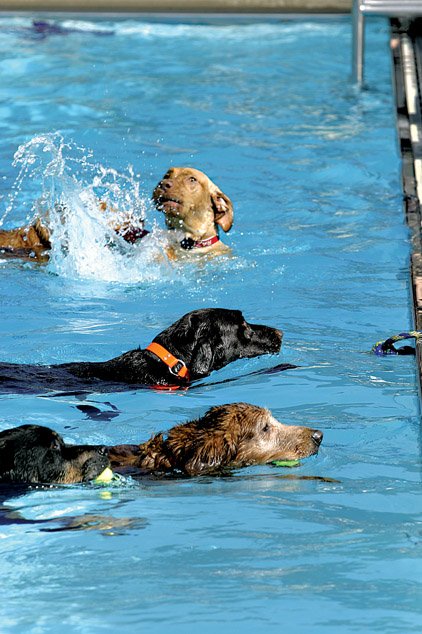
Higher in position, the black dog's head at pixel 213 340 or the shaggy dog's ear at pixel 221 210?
the shaggy dog's ear at pixel 221 210

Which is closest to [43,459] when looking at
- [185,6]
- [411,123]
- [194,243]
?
[194,243]

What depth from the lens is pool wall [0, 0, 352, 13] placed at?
63.7 feet

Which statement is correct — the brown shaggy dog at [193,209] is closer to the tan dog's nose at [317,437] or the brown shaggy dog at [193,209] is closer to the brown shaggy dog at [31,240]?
the brown shaggy dog at [31,240]

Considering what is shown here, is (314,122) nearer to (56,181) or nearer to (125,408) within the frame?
(56,181)

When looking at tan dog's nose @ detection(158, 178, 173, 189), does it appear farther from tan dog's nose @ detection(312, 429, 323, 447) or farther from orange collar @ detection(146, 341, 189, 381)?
tan dog's nose @ detection(312, 429, 323, 447)

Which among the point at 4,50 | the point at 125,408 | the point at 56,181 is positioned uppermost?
the point at 4,50

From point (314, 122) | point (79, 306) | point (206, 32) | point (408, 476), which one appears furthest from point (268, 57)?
point (408, 476)

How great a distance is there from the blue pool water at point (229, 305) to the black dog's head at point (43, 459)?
8cm

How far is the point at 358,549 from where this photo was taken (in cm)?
476

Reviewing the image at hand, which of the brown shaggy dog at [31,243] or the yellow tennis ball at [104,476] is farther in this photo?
the brown shaggy dog at [31,243]

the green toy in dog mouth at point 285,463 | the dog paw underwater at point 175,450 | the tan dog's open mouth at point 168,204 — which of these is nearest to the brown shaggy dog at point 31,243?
the tan dog's open mouth at point 168,204

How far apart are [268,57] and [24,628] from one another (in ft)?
45.2

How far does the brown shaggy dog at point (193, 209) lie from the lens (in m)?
9.91

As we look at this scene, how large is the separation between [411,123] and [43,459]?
30.2 ft
